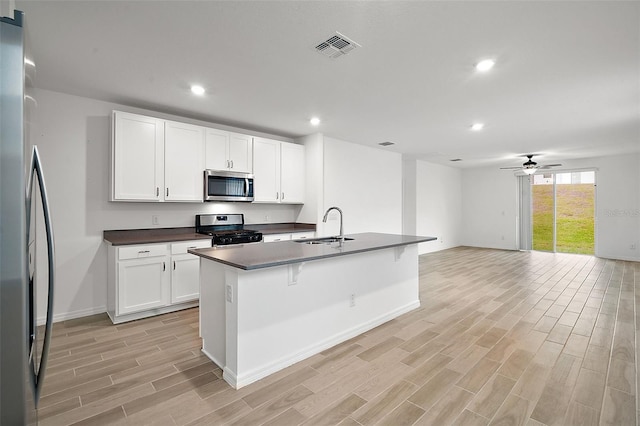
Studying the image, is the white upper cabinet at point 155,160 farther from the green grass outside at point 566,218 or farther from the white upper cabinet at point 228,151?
the green grass outside at point 566,218

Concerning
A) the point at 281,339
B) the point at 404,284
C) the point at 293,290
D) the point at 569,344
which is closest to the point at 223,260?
the point at 293,290

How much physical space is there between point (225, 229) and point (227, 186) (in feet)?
2.26

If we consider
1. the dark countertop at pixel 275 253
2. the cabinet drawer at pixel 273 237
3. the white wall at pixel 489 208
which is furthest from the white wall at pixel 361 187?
the white wall at pixel 489 208

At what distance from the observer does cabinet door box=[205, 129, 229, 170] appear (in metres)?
4.34

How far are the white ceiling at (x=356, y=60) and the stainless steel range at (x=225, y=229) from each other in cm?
145

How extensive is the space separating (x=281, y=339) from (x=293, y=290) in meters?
0.40

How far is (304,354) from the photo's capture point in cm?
265

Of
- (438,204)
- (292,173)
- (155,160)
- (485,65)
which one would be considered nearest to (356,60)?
(485,65)

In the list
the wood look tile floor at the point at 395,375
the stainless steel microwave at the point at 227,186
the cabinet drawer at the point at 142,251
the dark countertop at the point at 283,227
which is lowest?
the wood look tile floor at the point at 395,375

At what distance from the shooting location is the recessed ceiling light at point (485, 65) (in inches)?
108

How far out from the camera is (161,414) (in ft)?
6.35

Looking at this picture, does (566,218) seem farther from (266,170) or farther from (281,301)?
(281,301)

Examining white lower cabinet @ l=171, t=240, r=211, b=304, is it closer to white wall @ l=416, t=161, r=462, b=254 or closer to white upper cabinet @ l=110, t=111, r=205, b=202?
white upper cabinet @ l=110, t=111, r=205, b=202

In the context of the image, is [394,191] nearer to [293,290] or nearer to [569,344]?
[569,344]
